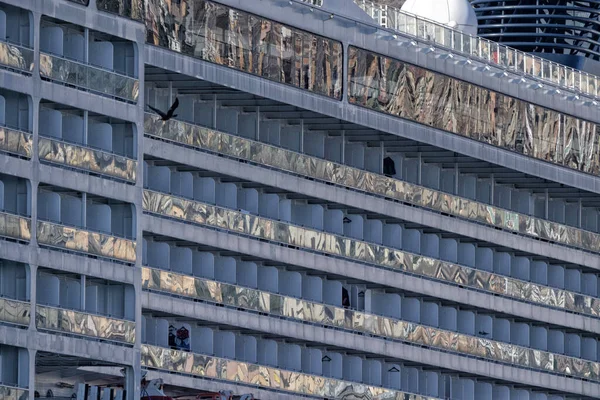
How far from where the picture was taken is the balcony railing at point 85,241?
343 ft

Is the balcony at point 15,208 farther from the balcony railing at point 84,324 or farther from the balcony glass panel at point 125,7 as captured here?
the balcony glass panel at point 125,7

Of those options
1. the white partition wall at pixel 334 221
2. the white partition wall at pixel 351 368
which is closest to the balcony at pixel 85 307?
the white partition wall at pixel 334 221

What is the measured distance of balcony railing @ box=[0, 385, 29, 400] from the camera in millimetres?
100750

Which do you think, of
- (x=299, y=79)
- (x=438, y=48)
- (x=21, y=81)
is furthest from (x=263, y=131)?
(x=21, y=81)

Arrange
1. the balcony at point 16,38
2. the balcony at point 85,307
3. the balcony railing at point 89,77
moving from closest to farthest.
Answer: the balcony at point 16,38 → the balcony at point 85,307 → the balcony railing at point 89,77

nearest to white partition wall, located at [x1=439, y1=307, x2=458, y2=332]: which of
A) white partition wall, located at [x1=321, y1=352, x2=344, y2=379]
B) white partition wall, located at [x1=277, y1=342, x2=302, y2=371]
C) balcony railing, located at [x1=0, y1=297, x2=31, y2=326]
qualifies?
white partition wall, located at [x1=321, y1=352, x2=344, y2=379]

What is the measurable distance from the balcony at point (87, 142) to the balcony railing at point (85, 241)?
2297mm

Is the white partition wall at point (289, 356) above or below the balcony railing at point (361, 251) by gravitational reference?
below

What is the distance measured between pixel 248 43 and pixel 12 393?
24.0m

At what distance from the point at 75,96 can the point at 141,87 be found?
4359 mm

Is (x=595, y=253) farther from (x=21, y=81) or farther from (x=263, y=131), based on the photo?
(x=21, y=81)

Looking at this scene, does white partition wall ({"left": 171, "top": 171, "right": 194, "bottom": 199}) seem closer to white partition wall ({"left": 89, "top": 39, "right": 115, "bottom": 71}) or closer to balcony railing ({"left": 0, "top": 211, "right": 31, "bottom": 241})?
white partition wall ({"left": 89, "top": 39, "right": 115, "bottom": 71})

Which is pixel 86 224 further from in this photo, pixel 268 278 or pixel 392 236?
pixel 392 236

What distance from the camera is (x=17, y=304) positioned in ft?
336
